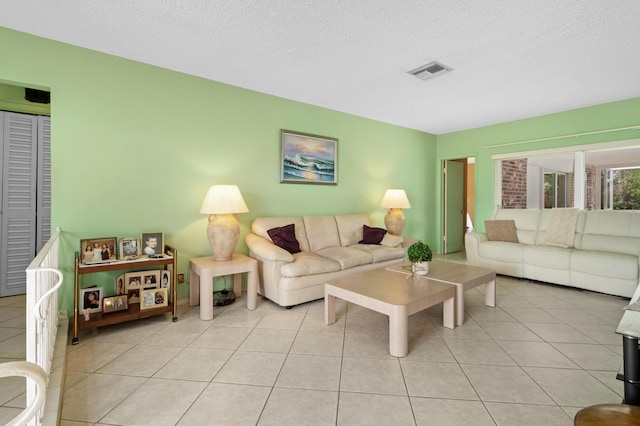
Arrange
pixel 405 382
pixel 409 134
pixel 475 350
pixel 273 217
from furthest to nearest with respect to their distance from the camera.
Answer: pixel 409 134 < pixel 273 217 < pixel 475 350 < pixel 405 382

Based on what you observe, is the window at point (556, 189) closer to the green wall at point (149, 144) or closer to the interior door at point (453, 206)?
the interior door at point (453, 206)

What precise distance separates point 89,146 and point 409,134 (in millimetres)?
4955

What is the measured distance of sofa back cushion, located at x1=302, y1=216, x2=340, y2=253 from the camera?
3932 millimetres

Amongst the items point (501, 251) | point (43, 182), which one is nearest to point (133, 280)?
point (43, 182)

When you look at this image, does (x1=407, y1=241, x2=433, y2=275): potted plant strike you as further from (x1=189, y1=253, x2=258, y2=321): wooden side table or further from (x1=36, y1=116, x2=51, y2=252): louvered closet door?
(x1=36, y1=116, x2=51, y2=252): louvered closet door

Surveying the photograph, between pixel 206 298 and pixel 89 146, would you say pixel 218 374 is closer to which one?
pixel 206 298

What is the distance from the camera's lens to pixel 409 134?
5.72 meters

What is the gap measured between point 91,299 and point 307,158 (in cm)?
290

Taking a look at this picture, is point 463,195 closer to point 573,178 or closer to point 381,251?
point 573,178

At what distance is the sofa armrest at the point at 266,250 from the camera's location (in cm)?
304

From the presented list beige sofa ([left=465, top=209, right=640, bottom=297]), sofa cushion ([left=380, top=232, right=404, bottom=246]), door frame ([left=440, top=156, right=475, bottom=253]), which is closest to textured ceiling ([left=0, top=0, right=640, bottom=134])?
beige sofa ([left=465, top=209, right=640, bottom=297])

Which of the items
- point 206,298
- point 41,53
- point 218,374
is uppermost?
point 41,53

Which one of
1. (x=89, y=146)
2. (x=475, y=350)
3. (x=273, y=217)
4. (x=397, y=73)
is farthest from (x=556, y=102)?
(x=89, y=146)

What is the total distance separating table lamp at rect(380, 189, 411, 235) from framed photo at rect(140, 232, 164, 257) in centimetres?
321
